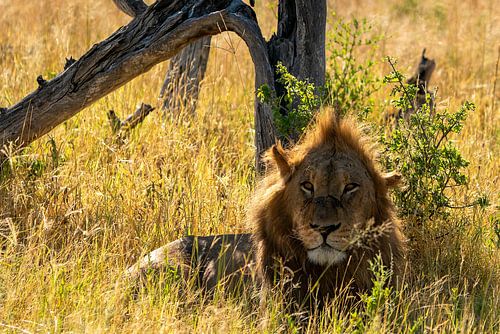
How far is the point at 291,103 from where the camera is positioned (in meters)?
5.63

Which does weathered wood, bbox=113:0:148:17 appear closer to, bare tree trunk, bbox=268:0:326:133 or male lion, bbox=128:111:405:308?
bare tree trunk, bbox=268:0:326:133

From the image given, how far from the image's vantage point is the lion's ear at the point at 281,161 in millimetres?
4629

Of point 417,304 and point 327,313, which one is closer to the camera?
point 327,313

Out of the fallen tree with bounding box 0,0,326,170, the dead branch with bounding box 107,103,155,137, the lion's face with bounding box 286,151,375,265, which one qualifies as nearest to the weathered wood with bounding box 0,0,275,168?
the fallen tree with bounding box 0,0,326,170

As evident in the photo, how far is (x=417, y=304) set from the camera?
15.8ft

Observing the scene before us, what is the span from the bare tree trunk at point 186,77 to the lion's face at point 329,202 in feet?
9.87

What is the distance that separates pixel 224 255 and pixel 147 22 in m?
1.70

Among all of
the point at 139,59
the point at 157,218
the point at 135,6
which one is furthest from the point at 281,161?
the point at 135,6

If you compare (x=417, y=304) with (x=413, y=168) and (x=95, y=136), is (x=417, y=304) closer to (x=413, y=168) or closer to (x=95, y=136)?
(x=413, y=168)

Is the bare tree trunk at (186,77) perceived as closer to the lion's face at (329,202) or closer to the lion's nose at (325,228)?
the lion's face at (329,202)

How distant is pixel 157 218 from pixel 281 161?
1357mm

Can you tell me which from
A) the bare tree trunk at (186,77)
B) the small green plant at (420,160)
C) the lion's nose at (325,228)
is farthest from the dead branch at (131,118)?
the lion's nose at (325,228)

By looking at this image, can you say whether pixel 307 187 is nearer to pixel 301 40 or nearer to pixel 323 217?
pixel 323 217

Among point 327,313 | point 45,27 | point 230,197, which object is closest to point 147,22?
point 230,197
